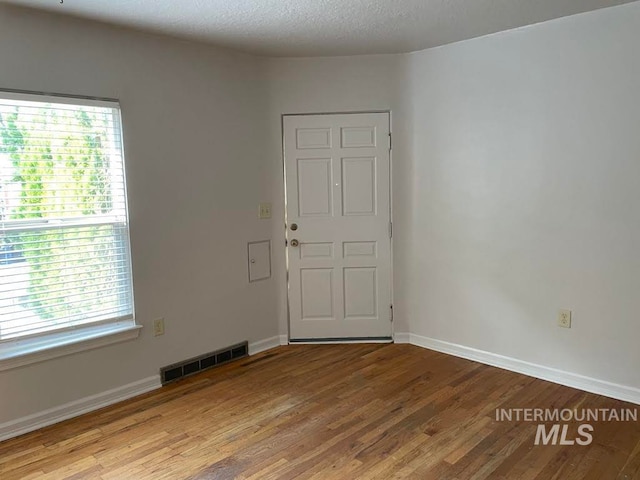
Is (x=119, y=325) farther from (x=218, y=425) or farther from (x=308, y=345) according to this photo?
(x=308, y=345)

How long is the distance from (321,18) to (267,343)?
258 centimetres

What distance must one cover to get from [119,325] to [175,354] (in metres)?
0.49

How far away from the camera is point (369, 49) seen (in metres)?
3.85

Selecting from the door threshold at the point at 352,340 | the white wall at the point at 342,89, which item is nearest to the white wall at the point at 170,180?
the white wall at the point at 342,89

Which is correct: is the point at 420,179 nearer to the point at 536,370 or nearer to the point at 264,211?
the point at 264,211

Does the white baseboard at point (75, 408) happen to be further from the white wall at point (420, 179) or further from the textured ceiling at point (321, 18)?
the textured ceiling at point (321, 18)

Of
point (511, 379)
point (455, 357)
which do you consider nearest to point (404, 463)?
point (511, 379)

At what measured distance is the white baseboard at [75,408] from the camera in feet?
9.30

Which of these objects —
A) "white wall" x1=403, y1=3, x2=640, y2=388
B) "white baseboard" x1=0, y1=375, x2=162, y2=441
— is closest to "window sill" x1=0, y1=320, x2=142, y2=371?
"white baseboard" x1=0, y1=375, x2=162, y2=441

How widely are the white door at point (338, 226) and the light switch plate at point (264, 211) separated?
173 mm

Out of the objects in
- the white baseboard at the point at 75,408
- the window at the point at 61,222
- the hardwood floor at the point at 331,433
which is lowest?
the hardwood floor at the point at 331,433

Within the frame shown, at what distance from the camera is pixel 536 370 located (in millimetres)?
3475

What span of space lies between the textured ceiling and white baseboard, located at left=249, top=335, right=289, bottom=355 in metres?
Result: 2.36

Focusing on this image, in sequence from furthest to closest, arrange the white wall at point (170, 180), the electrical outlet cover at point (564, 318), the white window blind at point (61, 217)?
the electrical outlet cover at point (564, 318) < the white wall at point (170, 180) < the white window blind at point (61, 217)
